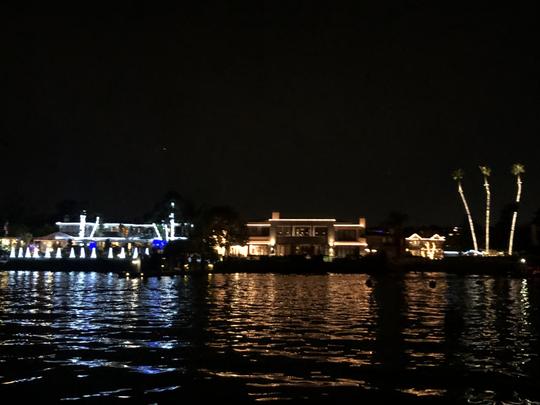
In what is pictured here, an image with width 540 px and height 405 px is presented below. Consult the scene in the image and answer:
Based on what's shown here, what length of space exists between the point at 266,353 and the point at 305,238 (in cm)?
10099

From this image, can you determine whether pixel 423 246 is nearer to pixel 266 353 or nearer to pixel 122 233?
pixel 122 233

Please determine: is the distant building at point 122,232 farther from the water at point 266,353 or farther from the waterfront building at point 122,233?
the water at point 266,353

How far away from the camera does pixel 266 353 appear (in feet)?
64.7

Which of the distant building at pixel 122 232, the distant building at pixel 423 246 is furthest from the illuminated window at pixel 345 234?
the distant building at pixel 122 232

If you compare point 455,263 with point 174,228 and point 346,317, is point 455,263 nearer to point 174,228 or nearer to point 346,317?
point 174,228

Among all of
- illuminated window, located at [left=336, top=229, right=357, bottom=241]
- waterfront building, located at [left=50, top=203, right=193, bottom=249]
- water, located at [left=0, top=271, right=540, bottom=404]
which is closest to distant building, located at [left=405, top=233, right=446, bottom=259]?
illuminated window, located at [left=336, top=229, right=357, bottom=241]

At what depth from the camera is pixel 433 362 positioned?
18594 millimetres

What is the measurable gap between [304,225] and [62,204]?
73527mm

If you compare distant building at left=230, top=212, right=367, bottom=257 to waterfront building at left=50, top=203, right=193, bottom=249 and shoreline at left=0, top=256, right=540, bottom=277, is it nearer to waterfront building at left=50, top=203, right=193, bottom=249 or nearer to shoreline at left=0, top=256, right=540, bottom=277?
waterfront building at left=50, top=203, right=193, bottom=249

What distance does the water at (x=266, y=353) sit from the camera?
14719 mm

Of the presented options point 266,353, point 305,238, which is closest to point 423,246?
point 305,238

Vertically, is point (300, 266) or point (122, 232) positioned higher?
point (122, 232)

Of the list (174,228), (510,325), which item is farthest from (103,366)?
(174,228)

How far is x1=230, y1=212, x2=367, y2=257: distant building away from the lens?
393 feet
